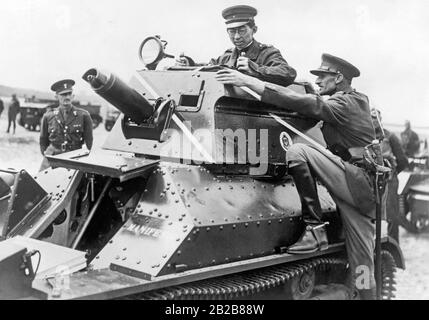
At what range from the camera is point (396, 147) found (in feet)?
33.9

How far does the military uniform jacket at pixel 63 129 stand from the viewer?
8.68 metres

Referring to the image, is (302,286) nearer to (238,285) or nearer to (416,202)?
(238,285)

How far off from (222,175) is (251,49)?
190cm

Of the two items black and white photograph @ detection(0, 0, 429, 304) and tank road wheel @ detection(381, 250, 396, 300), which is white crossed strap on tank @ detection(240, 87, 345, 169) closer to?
black and white photograph @ detection(0, 0, 429, 304)

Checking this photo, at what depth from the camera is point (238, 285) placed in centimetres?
459

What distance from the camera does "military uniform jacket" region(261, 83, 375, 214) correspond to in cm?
550

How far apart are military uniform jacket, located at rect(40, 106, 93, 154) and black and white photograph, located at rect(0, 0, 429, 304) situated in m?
1.73

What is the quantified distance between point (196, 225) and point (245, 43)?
9.21ft

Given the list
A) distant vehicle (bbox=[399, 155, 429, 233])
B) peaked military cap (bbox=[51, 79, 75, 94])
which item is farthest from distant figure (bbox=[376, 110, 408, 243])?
peaked military cap (bbox=[51, 79, 75, 94])

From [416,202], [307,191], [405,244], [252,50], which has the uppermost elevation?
[252,50]

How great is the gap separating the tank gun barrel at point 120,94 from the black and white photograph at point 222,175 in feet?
0.06

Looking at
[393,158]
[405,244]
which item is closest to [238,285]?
[393,158]

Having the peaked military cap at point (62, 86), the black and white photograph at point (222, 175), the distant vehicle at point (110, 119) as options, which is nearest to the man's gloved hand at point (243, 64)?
the black and white photograph at point (222, 175)

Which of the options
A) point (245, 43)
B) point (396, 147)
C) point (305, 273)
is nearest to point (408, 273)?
point (396, 147)
